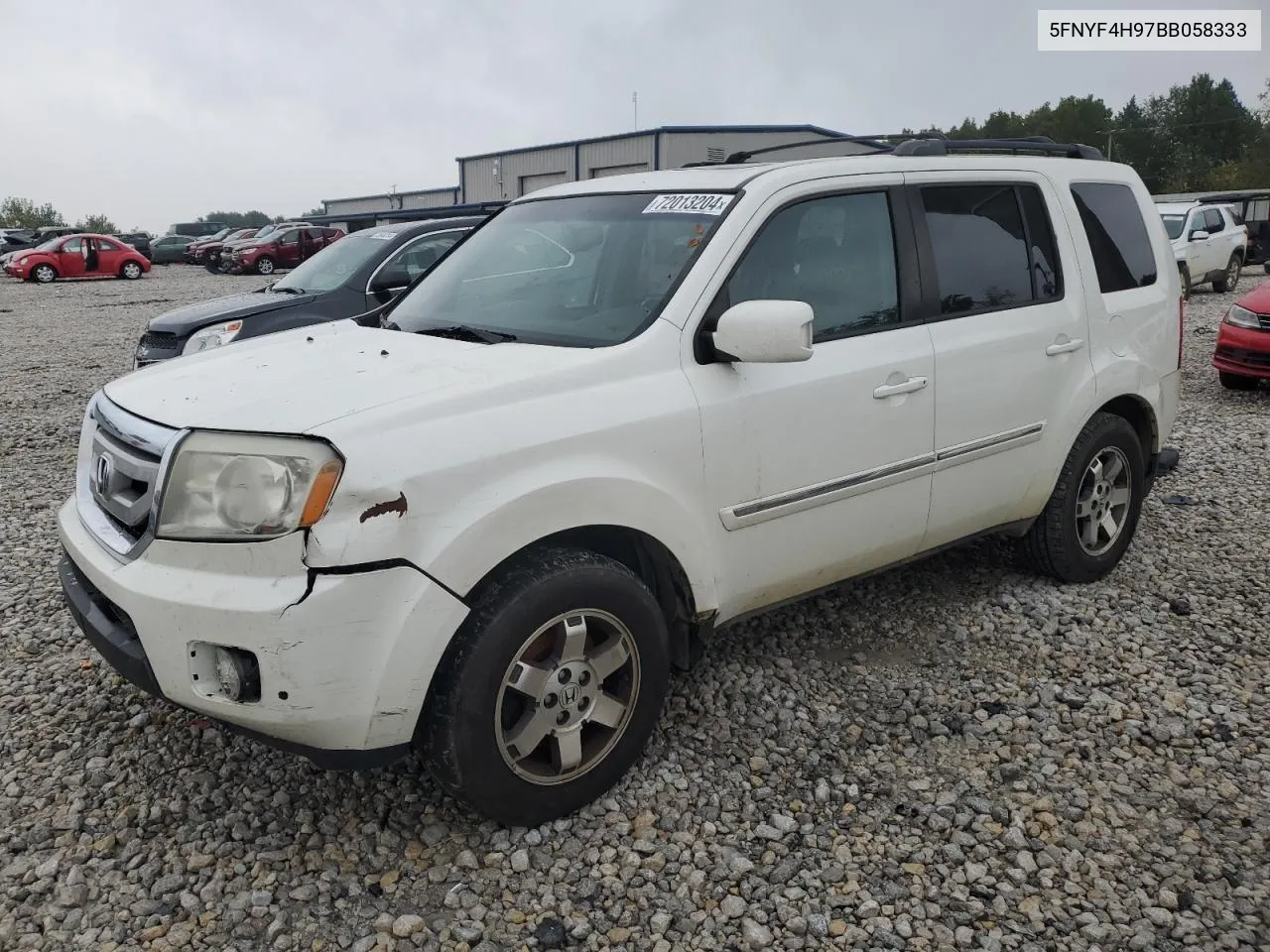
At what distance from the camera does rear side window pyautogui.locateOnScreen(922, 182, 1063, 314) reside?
385 centimetres

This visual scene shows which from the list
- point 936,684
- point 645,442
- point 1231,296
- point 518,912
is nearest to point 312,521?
point 645,442

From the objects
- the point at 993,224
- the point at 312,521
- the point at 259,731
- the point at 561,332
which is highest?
the point at 993,224

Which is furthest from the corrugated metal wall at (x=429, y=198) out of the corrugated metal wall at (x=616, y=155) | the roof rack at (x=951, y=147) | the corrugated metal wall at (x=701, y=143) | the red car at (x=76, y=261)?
the roof rack at (x=951, y=147)

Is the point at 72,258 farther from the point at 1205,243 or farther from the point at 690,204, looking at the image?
the point at 690,204

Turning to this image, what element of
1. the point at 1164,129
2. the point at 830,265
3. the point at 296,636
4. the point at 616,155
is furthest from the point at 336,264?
the point at 1164,129

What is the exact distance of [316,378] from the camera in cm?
292

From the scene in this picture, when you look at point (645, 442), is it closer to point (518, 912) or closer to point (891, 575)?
point (518, 912)

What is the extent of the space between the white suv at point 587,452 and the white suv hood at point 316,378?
0.05 feet

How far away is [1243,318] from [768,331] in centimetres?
832

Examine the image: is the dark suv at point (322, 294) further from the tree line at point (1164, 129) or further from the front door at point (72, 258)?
the tree line at point (1164, 129)

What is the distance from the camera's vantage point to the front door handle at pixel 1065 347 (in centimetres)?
413

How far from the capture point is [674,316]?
3109 mm

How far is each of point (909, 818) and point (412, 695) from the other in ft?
4.99

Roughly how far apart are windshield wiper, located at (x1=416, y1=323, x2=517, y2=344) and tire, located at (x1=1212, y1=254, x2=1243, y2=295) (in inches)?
724
